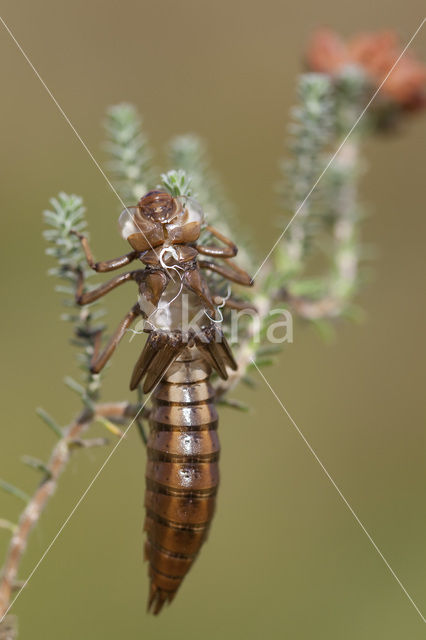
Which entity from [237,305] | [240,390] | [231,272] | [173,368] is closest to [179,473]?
[173,368]

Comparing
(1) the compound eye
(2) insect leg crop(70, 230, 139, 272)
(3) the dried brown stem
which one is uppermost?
(1) the compound eye

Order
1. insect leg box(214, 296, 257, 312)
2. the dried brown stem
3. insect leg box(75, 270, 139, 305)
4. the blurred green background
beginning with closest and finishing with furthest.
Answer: the dried brown stem → insect leg box(75, 270, 139, 305) → insect leg box(214, 296, 257, 312) → the blurred green background

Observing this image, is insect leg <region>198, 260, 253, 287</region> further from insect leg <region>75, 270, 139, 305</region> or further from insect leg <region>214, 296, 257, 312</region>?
insect leg <region>75, 270, 139, 305</region>

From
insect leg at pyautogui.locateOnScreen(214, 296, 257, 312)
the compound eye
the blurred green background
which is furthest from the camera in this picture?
the blurred green background

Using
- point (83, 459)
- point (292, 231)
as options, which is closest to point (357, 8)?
point (292, 231)

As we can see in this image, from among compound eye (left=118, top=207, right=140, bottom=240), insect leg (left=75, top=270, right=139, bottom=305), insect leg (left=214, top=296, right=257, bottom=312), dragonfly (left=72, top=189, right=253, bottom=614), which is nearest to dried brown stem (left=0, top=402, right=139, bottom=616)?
dragonfly (left=72, top=189, right=253, bottom=614)

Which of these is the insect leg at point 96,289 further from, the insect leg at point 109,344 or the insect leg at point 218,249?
the insect leg at point 218,249

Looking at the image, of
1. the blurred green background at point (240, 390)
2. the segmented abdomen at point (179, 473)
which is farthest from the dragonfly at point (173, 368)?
the blurred green background at point (240, 390)

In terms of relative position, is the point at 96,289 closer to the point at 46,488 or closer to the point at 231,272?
the point at 231,272
